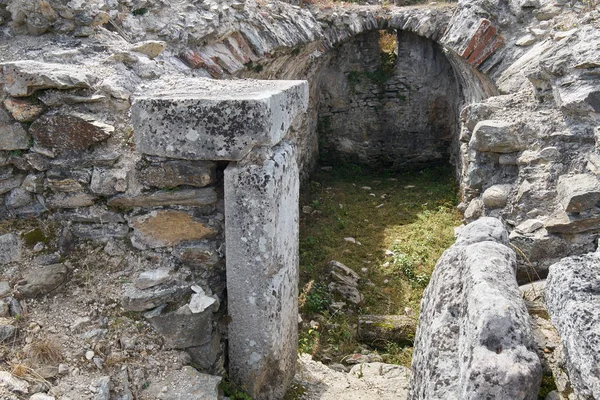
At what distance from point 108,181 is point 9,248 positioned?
2.17 feet

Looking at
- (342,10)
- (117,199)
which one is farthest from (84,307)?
(342,10)

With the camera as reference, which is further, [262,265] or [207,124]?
[262,265]

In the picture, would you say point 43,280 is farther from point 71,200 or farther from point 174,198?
point 174,198

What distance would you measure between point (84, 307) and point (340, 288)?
3287mm

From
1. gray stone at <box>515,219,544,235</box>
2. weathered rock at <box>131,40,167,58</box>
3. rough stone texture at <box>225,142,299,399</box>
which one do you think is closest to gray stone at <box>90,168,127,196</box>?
rough stone texture at <box>225,142,299,399</box>

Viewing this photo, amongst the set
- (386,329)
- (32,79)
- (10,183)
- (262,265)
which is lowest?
(386,329)

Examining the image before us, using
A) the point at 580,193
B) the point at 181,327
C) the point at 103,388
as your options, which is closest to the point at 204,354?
the point at 181,327

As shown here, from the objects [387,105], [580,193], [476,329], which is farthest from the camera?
[387,105]

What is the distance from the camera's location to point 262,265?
2.70 meters

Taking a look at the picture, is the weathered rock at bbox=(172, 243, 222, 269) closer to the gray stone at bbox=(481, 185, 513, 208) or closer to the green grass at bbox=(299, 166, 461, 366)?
the green grass at bbox=(299, 166, 461, 366)

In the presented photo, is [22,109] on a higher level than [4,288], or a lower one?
higher

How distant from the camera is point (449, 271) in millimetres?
2213

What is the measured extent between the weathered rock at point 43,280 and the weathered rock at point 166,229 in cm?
41

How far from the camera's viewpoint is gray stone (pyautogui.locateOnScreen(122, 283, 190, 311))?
2654mm
